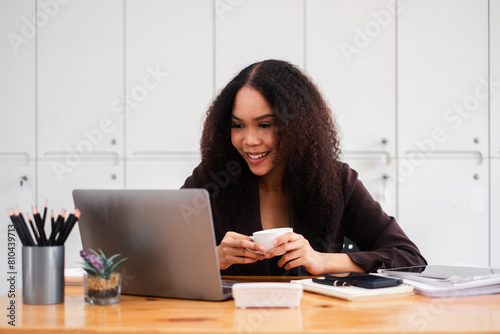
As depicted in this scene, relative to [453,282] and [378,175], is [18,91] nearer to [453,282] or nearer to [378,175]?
[378,175]

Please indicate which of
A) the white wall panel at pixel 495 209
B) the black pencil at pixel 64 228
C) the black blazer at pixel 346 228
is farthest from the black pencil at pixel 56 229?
the white wall panel at pixel 495 209

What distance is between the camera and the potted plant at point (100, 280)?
3.21ft

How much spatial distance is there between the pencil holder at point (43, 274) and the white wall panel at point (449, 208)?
210cm

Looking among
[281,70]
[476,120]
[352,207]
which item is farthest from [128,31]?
[476,120]

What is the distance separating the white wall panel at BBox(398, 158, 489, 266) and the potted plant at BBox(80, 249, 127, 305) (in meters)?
2.05

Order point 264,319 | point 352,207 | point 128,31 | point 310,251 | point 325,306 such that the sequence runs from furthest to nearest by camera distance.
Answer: point 128,31, point 352,207, point 310,251, point 325,306, point 264,319

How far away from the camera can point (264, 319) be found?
2.84ft

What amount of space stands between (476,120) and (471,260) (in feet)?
2.42

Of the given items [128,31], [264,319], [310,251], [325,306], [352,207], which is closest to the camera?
[264,319]

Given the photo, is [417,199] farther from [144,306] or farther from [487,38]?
[144,306]

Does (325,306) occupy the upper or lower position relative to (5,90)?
lower

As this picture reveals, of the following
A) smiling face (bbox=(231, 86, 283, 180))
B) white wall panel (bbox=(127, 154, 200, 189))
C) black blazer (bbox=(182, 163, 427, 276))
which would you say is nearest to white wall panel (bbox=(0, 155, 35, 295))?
white wall panel (bbox=(127, 154, 200, 189))

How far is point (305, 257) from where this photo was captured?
4.16 feet

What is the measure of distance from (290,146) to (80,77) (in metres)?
1.55
